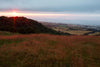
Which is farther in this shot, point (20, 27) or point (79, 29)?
point (79, 29)

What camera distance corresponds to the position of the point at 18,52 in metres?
5.50

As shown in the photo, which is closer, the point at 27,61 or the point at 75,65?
the point at 75,65

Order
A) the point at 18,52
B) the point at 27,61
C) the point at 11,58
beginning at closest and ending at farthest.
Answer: the point at 27,61 → the point at 11,58 → the point at 18,52

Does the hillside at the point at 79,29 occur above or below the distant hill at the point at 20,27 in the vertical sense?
below

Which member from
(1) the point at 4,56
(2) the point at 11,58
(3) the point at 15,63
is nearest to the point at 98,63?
(3) the point at 15,63

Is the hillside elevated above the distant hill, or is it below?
below

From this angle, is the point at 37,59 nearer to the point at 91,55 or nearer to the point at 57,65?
the point at 57,65

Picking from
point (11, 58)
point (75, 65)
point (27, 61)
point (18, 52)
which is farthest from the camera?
point (18, 52)

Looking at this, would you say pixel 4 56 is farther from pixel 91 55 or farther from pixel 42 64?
pixel 91 55

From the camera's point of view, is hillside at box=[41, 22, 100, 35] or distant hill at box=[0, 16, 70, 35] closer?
distant hill at box=[0, 16, 70, 35]

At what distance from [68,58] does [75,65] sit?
0.71m

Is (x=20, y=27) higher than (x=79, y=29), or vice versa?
(x=20, y=27)

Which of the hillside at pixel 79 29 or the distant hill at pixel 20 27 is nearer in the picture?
the distant hill at pixel 20 27

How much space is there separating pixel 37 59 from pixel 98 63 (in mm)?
2528
